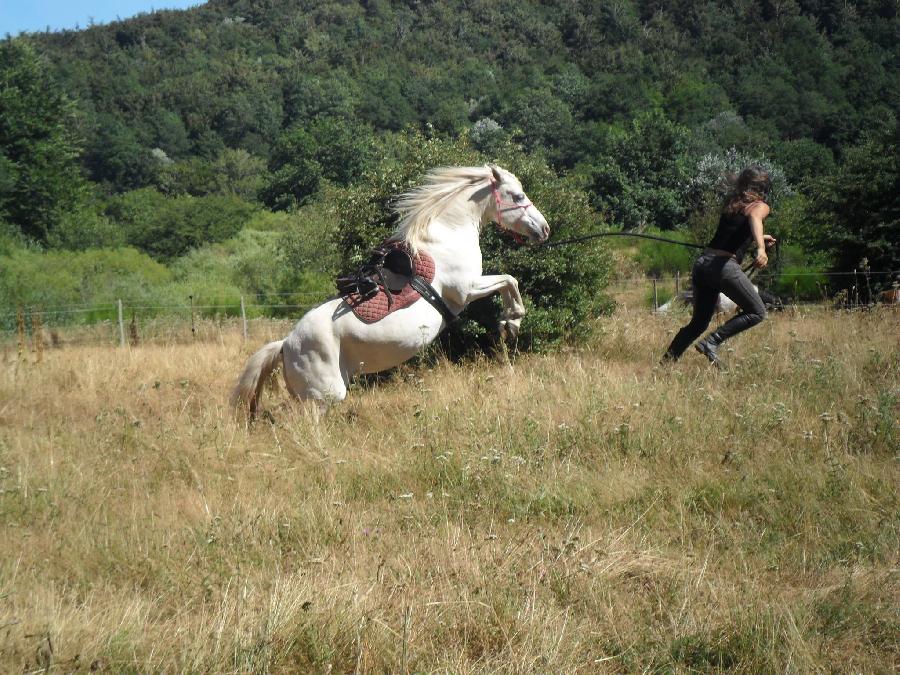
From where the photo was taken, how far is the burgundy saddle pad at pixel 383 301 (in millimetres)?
7246

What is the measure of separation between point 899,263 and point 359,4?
6982 inches

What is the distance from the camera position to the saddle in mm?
7297

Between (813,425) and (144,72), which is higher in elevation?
(144,72)

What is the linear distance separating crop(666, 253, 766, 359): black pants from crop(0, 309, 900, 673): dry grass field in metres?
0.40

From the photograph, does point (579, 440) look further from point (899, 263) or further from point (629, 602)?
point (899, 263)

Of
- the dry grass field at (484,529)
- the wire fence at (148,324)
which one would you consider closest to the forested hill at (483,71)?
the wire fence at (148,324)

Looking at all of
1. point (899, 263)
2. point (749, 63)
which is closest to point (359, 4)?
point (749, 63)

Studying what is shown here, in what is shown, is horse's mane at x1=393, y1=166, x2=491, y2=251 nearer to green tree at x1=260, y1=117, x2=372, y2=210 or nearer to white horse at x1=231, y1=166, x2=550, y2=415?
white horse at x1=231, y1=166, x2=550, y2=415

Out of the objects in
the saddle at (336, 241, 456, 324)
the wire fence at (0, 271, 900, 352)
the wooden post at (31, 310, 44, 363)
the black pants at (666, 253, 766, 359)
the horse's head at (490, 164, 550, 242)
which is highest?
the horse's head at (490, 164, 550, 242)

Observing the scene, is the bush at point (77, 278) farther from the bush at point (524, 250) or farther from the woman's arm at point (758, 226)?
the woman's arm at point (758, 226)

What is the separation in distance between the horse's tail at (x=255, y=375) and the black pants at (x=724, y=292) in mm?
3885

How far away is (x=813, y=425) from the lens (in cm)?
588

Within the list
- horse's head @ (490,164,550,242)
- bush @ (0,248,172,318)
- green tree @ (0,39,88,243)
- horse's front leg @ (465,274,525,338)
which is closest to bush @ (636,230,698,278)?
bush @ (0,248,172,318)

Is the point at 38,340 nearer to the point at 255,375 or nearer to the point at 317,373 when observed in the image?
the point at 255,375
